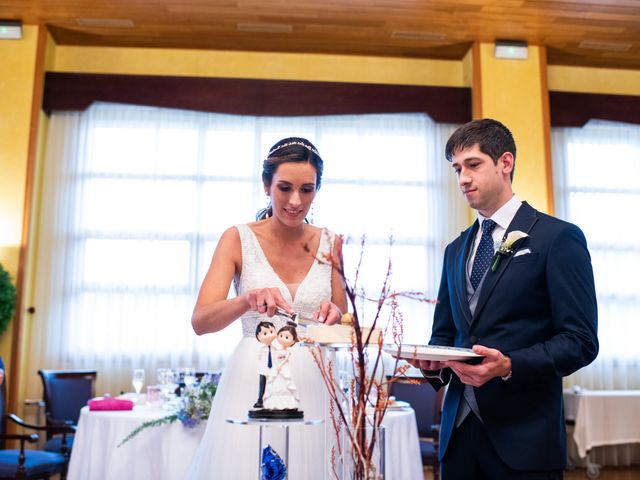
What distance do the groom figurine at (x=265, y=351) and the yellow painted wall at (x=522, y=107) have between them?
6.06 meters

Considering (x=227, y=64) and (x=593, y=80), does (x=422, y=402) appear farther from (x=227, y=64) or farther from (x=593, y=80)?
(x=593, y=80)

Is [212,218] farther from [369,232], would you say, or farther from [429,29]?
[429,29]

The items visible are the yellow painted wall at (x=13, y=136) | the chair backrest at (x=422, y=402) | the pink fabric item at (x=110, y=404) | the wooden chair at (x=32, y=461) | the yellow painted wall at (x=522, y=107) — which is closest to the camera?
the pink fabric item at (x=110, y=404)

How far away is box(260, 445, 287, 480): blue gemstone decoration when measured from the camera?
165cm

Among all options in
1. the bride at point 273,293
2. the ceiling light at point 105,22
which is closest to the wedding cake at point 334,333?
the bride at point 273,293

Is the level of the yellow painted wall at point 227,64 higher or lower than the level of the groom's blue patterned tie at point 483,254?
higher

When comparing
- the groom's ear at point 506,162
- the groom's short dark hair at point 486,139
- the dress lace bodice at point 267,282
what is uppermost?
the groom's short dark hair at point 486,139

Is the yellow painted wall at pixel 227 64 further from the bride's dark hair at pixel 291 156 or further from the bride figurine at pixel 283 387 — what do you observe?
the bride figurine at pixel 283 387

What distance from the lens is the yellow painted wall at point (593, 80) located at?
8.38 meters

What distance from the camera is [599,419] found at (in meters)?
6.83

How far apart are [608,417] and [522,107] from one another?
337 centimetres

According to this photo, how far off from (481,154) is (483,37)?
6.07 m

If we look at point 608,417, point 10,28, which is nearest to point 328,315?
point 608,417

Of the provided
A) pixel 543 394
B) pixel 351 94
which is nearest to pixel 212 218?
pixel 351 94
